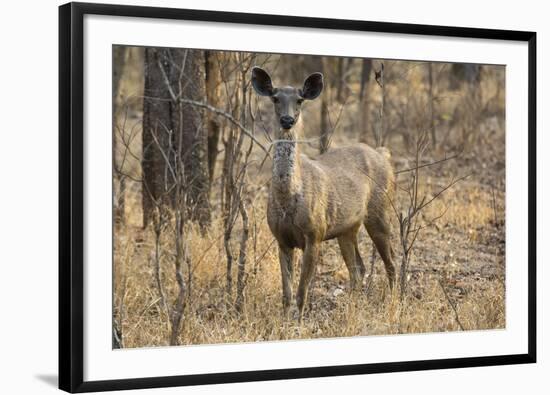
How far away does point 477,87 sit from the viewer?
14898 mm

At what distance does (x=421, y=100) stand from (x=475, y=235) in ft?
10.1

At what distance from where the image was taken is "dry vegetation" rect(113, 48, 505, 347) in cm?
816

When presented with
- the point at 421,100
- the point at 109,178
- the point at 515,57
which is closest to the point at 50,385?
the point at 109,178

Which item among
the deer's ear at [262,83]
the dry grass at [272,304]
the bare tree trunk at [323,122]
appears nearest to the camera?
the dry grass at [272,304]

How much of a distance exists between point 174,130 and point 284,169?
7.24 feet

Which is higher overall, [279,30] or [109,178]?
[279,30]

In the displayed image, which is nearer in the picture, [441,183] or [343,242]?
[343,242]

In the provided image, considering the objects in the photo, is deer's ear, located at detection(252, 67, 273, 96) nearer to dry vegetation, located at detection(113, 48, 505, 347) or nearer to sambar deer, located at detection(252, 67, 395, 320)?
sambar deer, located at detection(252, 67, 395, 320)

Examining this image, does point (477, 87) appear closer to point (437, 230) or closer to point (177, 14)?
point (437, 230)

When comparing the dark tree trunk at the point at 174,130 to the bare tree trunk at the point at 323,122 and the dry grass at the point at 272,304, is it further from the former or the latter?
the bare tree trunk at the point at 323,122

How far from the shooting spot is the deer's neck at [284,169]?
26.9ft

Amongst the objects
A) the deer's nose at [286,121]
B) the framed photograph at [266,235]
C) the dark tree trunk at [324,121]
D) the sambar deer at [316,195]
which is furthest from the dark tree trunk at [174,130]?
the deer's nose at [286,121]

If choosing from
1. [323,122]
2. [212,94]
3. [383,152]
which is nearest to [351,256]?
[383,152]

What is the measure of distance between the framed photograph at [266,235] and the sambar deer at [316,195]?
0.05 feet
